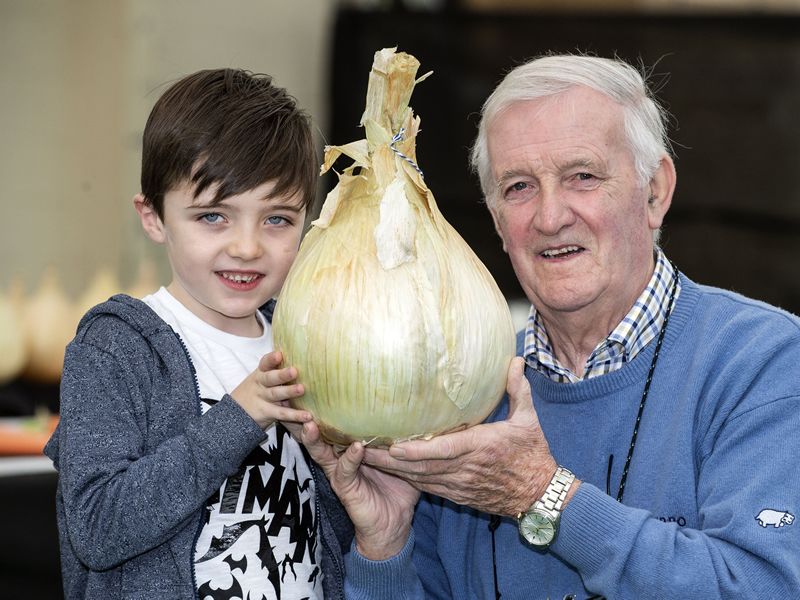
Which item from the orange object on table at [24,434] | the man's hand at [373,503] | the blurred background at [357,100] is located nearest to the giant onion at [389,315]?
the man's hand at [373,503]

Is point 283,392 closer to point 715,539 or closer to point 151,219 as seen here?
point 151,219

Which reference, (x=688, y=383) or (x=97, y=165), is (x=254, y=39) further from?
(x=688, y=383)

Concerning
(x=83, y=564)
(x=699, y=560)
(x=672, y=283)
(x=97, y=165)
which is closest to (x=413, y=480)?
(x=699, y=560)

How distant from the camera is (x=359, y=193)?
56.4 inches

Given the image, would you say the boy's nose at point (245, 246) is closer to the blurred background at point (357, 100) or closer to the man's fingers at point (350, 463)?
the man's fingers at point (350, 463)

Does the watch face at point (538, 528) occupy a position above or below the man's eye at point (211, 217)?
below

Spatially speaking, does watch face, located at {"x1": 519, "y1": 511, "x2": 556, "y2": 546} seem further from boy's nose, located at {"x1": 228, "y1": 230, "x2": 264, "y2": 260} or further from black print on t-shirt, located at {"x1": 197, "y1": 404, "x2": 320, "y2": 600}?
boy's nose, located at {"x1": 228, "y1": 230, "x2": 264, "y2": 260}

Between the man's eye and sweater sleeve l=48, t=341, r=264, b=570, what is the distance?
0.27 metres

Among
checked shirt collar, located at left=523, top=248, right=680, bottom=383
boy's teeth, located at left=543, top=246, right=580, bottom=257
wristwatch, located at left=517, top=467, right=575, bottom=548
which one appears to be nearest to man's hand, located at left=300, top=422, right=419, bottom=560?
wristwatch, located at left=517, top=467, right=575, bottom=548

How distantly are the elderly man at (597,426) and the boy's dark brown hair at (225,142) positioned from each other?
368 mm

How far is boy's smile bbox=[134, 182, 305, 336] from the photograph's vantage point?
1.54 m

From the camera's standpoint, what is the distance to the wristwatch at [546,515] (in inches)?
57.9

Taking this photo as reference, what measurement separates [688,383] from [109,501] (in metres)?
0.91

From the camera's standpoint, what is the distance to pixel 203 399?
60.5 inches
